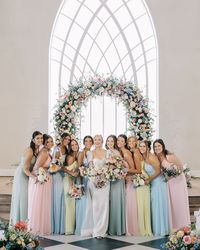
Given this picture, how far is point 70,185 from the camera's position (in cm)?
612

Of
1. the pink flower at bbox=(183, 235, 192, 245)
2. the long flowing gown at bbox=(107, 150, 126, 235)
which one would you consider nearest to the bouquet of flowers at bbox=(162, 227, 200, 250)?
the pink flower at bbox=(183, 235, 192, 245)

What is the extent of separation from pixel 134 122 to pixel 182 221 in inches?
132

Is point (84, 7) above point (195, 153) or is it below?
above

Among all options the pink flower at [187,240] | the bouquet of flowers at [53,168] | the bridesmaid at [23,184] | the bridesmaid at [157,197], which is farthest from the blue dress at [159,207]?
the pink flower at [187,240]

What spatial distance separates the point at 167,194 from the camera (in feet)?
19.8

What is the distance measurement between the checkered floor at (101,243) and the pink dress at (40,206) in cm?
23

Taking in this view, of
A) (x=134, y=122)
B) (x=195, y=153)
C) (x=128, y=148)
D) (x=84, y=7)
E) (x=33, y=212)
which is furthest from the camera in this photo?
(x=84, y=7)

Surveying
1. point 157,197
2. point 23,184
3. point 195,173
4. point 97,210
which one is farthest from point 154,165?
point 195,173

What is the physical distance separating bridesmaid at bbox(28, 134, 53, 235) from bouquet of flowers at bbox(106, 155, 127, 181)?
988 mm

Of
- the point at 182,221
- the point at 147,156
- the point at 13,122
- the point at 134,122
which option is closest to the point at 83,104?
the point at 134,122

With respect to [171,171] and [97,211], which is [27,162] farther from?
[171,171]

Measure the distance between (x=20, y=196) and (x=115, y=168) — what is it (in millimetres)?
1600

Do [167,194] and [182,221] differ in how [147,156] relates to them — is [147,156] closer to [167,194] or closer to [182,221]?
[167,194]

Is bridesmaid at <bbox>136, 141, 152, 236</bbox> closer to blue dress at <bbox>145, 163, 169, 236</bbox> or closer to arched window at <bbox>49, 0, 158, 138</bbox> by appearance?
blue dress at <bbox>145, 163, 169, 236</bbox>
